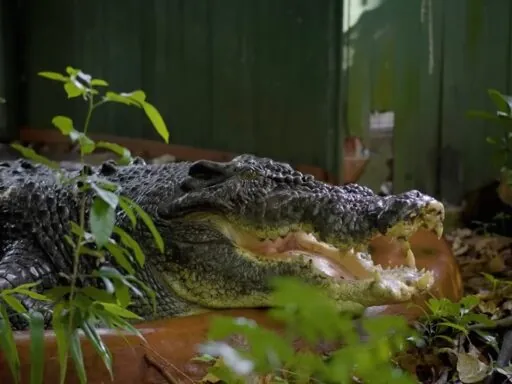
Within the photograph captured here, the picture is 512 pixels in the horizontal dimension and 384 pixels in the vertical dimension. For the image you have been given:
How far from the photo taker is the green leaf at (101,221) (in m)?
1.58

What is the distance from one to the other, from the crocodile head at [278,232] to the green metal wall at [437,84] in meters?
1.94

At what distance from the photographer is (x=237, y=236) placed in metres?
2.78

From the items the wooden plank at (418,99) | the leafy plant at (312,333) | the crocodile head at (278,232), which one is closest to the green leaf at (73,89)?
the leafy plant at (312,333)

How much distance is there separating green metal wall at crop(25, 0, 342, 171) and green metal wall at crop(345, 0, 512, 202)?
235 millimetres

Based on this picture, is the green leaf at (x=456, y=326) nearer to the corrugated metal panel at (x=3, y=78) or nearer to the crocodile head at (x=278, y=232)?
the crocodile head at (x=278, y=232)

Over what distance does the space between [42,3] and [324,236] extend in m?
3.98

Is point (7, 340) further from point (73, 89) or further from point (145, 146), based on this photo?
point (145, 146)

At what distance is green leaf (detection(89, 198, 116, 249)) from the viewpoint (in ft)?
5.19

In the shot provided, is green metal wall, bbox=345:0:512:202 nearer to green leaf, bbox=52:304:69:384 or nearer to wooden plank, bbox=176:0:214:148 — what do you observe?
wooden plank, bbox=176:0:214:148

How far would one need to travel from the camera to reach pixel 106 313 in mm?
1750

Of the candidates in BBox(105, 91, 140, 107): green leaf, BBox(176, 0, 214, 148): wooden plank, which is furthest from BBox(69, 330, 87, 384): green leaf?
BBox(176, 0, 214, 148): wooden plank

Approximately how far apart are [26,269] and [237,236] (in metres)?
0.76

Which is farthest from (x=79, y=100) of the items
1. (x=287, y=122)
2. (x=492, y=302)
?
(x=492, y=302)

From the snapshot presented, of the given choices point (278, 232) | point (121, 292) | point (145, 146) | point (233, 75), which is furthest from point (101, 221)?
point (145, 146)
